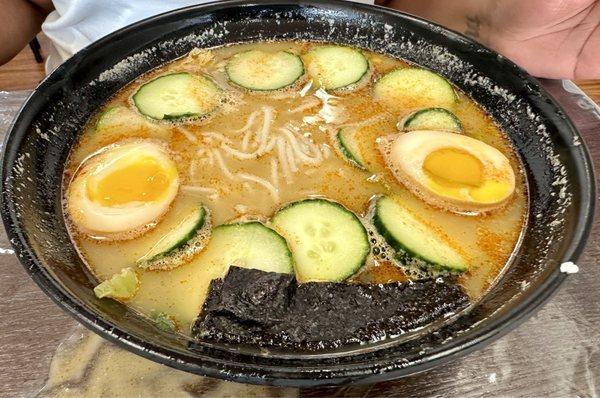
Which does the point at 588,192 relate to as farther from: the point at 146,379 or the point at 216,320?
the point at 146,379

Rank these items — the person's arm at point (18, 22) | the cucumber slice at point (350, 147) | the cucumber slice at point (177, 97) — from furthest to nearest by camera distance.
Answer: the person's arm at point (18, 22), the cucumber slice at point (177, 97), the cucumber slice at point (350, 147)

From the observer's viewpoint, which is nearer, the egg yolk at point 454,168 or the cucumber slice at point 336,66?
the egg yolk at point 454,168

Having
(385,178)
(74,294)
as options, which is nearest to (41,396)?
(74,294)

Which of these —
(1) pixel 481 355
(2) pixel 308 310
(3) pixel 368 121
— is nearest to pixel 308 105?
(3) pixel 368 121

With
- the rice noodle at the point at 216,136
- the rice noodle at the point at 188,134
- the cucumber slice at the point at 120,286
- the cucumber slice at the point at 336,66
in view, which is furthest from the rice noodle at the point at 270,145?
the cucumber slice at the point at 120,286

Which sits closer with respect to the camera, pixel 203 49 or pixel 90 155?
pixel 90 155

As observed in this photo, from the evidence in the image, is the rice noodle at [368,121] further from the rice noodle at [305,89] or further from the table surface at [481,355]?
the table surface at [481,355]

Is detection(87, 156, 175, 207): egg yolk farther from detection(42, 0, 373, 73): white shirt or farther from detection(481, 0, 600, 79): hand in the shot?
detection(481, 0, 600, 79): hand

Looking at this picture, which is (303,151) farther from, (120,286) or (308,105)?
(120,286)
